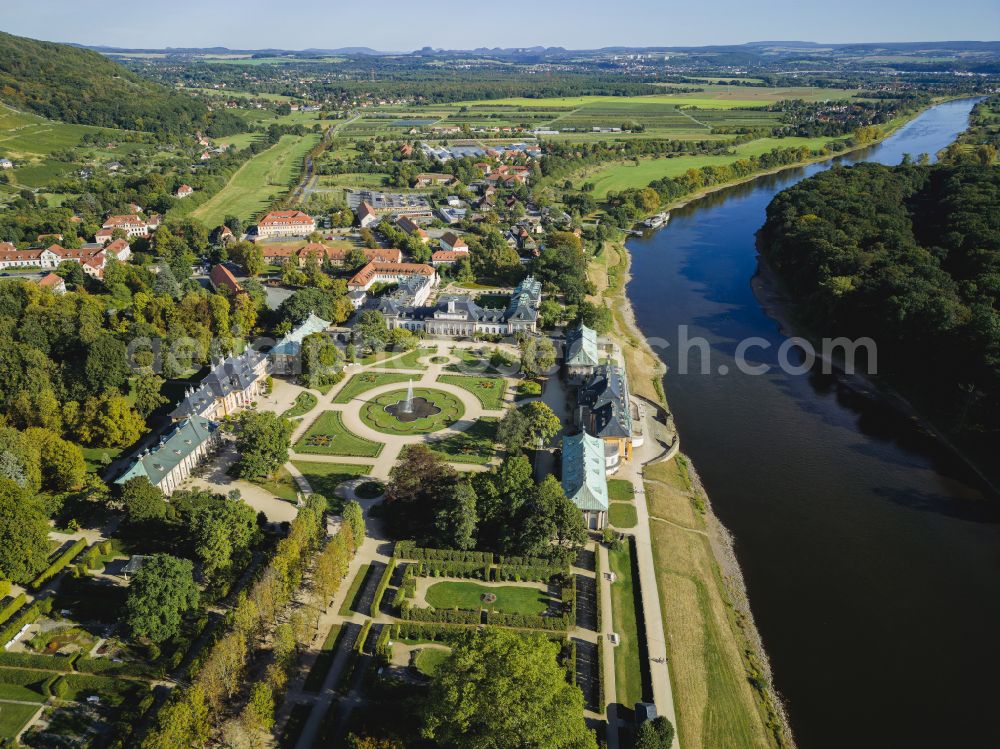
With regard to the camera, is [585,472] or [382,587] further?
[585,472]

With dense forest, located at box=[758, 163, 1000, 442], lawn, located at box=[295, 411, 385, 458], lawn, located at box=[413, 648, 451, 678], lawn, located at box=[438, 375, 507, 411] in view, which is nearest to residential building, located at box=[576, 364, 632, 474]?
lawn, located at box=[438, 375, 507, 411]

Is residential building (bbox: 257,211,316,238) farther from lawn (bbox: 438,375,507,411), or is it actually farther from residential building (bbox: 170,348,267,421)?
lawn (bbox: 438,375,507,411)


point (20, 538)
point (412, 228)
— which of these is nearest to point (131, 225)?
point (412, 228)

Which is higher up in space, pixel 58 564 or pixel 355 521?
pixel 355 521

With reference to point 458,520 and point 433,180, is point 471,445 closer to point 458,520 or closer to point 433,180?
point 458,520

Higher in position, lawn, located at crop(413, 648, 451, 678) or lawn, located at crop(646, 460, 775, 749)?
lawn, located at crop(413, 648, 451, 678)

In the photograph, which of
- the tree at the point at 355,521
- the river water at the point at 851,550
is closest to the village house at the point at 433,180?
the river water at the point at 851,550

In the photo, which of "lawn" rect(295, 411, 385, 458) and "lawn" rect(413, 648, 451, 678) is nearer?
"lawn" rect(413, 648, 451, 678)

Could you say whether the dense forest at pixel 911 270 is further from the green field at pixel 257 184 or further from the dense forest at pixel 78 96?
the dense forest at pixel 78 96
